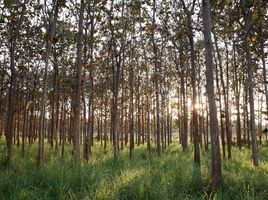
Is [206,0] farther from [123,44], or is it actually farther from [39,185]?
[123,44]

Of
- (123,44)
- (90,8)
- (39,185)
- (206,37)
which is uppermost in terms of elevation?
(90,8)

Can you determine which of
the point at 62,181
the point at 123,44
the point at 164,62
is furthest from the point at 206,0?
the point at 164,62

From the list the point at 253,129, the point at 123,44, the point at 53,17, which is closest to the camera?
the point at 253,129

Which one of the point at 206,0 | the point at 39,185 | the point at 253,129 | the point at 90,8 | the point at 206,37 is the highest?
the point at 90,8

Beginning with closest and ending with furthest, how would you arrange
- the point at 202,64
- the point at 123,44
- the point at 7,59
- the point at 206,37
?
the point at 206,37
the point at 123,44
the point at 7,59
the point at 202,64

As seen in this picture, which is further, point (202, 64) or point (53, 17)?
point (202, 64)

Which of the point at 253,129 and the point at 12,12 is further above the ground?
the point at 12,12

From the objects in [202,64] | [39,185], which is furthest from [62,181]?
[202,64]

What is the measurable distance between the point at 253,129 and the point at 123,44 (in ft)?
21.9

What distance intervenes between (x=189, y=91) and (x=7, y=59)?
563 inches

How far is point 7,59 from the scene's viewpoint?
1510cm

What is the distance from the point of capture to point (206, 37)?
5930 mm

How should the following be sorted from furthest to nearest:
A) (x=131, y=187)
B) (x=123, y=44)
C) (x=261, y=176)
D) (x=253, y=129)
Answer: (x=123, y=44) < (x=253, y=129) < (x=261, y=176) < (x=131, y=187)

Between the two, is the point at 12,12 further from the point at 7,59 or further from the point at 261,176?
the point at 261,176
